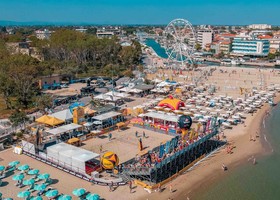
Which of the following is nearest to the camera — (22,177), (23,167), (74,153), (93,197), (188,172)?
(93,197)

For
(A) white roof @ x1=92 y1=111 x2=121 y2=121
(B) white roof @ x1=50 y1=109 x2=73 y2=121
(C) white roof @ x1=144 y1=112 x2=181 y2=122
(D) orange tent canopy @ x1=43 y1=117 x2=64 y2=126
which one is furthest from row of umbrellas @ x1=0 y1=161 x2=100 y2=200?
(C) white roof @ x1=144 y1=112 x2=181 y2=122

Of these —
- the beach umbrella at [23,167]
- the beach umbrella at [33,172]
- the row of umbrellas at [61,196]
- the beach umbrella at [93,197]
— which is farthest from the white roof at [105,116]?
the beach umbrella at [93,197]

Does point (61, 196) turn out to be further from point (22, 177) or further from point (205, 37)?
point (205, 37)

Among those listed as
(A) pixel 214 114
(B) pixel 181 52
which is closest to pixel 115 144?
(A) pixel 214 114

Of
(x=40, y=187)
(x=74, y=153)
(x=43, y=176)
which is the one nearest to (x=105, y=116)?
(x=74, y=153)

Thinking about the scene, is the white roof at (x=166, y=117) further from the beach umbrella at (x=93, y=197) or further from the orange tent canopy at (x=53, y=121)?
the beach umbrella at (x=93, y=197)
